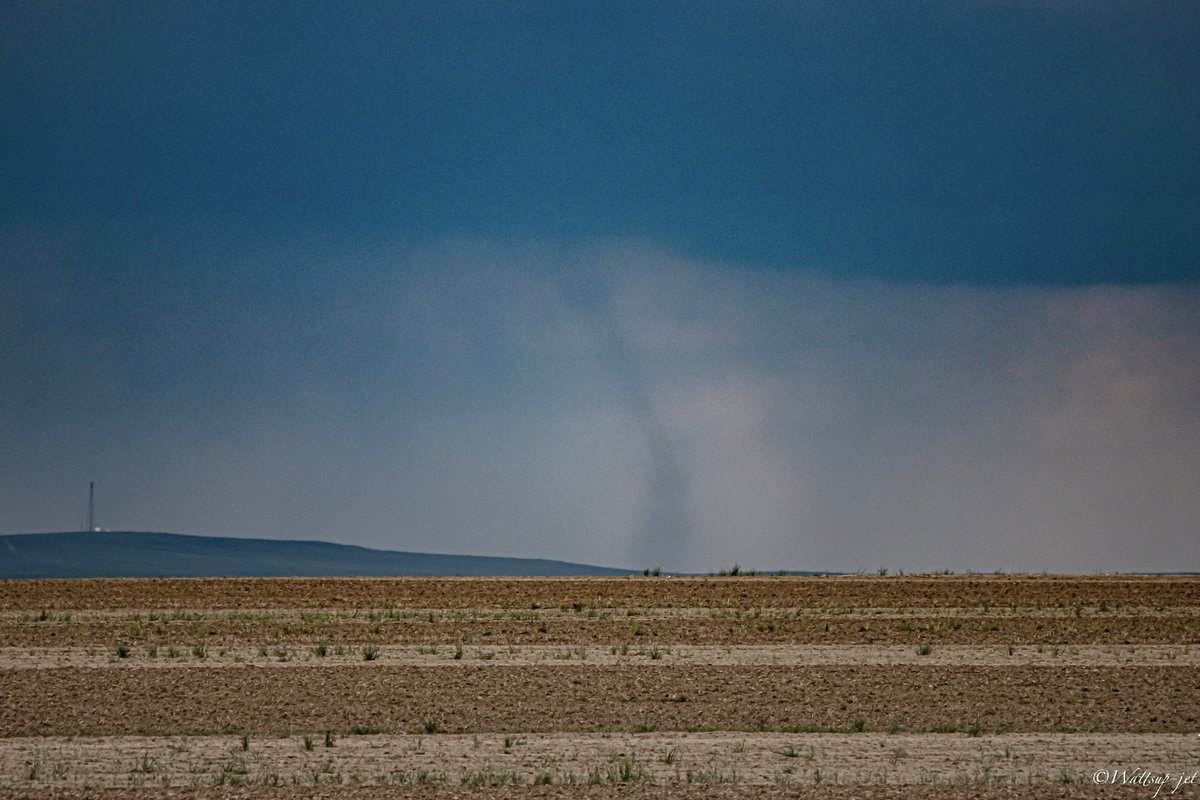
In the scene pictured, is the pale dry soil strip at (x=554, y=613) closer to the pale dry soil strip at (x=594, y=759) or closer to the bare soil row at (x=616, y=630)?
the bare soil row at (x=616, y=630)

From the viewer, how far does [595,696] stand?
21.2 meters

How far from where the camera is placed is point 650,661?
2569cm

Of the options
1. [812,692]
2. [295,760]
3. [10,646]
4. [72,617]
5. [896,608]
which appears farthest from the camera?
[896,608]

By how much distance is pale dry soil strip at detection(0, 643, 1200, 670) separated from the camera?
82.8ft

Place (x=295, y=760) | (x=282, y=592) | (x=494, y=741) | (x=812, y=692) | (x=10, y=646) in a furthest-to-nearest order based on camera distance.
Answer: (x=282, y=592) < (x=10, y=646) < (x=812, y=692) < (x=494, y=741) < (x=295, y=760)

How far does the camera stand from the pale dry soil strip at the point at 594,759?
14.6 metres

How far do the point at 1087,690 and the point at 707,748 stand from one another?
880 centimetres

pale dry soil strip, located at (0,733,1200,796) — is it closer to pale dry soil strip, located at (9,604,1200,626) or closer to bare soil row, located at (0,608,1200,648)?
bare soil row, located at (0,608,1200,648)

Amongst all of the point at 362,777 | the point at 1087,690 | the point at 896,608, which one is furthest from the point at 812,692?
the point at 896,608

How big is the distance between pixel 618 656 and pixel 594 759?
34.6 feet

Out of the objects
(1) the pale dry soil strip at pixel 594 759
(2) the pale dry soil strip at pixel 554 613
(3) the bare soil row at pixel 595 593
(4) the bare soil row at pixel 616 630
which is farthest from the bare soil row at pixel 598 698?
(3) the bare soil row at pixel 595 593

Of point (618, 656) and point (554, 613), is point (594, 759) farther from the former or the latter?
point (554, 613)

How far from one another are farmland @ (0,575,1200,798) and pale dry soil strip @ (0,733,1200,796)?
0.07m

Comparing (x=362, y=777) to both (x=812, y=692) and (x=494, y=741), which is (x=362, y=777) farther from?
(x=812, y=692)
